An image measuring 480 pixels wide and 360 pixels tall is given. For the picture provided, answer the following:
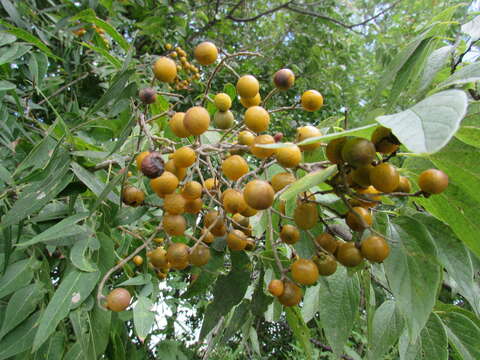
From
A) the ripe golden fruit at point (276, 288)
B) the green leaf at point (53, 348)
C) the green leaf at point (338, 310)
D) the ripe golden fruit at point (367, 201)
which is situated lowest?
the green leaf at point (53, 348)

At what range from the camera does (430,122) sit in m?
0.39

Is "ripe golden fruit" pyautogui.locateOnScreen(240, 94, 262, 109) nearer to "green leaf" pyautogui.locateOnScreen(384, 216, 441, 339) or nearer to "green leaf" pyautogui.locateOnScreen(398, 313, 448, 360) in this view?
"green leaf" pyautogui.locateOnScreen(384, 216, 441, 339)

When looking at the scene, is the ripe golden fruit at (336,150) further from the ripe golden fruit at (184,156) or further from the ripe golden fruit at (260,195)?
the ripe golden fruit at (184,156)

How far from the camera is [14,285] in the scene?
3.10 ft

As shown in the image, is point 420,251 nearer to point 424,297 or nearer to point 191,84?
point 424,297

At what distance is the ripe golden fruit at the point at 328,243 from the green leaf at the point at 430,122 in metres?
0.35

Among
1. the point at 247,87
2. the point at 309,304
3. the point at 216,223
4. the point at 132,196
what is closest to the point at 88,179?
the point at 132,196

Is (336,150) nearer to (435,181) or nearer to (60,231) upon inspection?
(435,181)

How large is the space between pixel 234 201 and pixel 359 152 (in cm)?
29

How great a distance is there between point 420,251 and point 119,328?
0.91m

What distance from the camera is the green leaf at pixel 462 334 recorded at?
31.2 inches

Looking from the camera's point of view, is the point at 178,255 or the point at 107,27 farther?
the point at 107,27

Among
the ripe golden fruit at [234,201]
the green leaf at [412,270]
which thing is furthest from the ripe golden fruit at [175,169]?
the green leaf at [412,270]

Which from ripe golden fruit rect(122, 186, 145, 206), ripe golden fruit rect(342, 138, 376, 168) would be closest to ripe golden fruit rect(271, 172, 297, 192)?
ripe golden fruit rect(342, 138, 376, 168)
